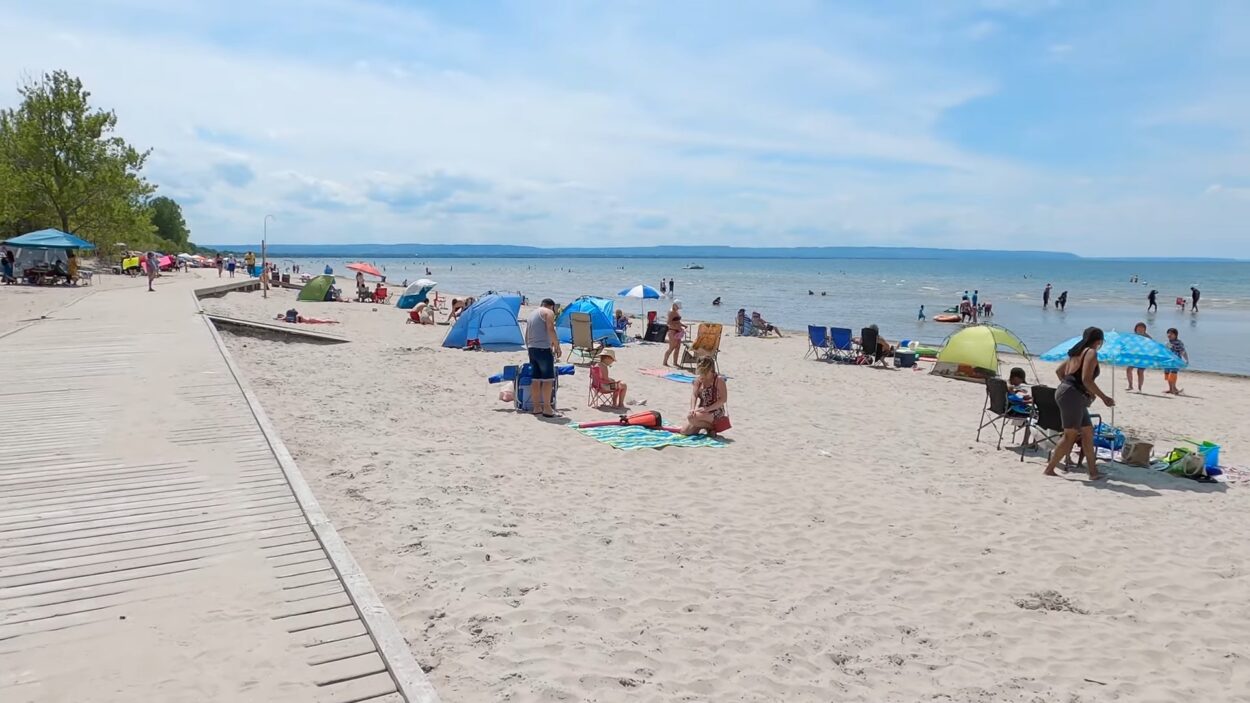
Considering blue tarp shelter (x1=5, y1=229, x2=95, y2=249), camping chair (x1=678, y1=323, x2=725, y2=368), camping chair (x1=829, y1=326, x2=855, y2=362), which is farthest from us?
blue tarp shelter (x1=5, y1=229, x2=95, y2=249)

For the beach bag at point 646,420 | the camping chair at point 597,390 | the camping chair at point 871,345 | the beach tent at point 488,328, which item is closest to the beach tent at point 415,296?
the beach tent at point 488,328

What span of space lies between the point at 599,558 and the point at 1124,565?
12.5 ft

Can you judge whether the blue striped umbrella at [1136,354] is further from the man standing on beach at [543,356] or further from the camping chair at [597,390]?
the man standing on beach at [543,356]

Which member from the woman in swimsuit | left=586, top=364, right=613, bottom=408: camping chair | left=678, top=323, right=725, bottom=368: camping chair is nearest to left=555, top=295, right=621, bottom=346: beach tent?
left=678, top=323, right=725, bottom=368: camping chair

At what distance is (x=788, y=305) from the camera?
4456cm

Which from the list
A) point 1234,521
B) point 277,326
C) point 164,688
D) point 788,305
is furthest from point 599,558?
point 788,305

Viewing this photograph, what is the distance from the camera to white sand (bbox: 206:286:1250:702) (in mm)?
3799

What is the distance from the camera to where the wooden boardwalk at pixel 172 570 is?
10.2ft

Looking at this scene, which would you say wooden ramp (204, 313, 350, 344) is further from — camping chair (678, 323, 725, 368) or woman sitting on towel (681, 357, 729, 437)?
woman sitting on towel (681, 357, 729, 437)

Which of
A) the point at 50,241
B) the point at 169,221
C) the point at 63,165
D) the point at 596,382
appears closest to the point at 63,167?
the point at 63,165

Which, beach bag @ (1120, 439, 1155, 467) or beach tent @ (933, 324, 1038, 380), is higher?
beach tent @ (933, 324, 1038, 380)

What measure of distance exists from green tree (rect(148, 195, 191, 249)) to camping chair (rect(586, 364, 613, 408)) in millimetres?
76340

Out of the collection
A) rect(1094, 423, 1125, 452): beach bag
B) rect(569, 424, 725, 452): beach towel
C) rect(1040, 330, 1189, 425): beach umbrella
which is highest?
rect(1040, 330, 1189, 425): beach umbrella

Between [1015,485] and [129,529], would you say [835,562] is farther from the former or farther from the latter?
[129,529]
